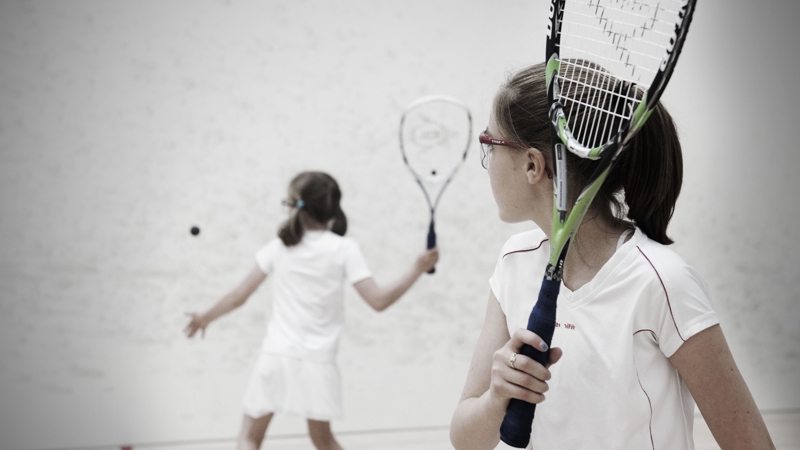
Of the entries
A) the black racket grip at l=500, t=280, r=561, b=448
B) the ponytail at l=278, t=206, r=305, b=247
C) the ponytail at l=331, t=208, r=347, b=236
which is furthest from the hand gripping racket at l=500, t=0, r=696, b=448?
the ponytail at l=331, t=208, r=347, b=236

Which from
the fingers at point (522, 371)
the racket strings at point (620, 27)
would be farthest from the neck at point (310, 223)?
the fingers at point (522, 371)

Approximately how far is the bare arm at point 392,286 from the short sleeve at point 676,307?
1.91 m

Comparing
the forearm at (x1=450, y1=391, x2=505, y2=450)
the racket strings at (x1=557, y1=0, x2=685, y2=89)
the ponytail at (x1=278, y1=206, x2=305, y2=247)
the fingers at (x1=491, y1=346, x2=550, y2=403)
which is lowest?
the ponytail at (x1=278, y1=206, x2=305, y2=247)

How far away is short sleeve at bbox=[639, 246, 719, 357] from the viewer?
80cm

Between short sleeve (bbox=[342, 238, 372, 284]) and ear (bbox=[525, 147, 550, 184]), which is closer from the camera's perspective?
ear (bbox=[525, 147, 550, 184])

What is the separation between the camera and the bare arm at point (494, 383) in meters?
0.79

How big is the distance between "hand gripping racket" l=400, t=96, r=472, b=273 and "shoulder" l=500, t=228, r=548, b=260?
2720mm

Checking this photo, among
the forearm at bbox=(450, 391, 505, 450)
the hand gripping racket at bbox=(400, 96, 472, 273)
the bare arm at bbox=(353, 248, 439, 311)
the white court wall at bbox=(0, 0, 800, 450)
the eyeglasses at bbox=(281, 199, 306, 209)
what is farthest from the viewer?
the hand gripping racket at bbox=(400, 96, 472, 273)

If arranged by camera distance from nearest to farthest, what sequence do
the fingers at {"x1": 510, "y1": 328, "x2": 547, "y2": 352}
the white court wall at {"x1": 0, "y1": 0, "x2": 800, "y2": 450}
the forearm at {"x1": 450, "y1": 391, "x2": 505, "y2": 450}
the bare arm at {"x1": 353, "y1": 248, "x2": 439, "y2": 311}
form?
the fingers at {"x1": 510, "y1": 328, "x2": 547, "y2": 352} < the forearm at {"x1": 450, "y1": 391, "x2": 505, "y2": 450} < the bare arm at {"x1": 353, "y1": 248, "x2": 439, "y2": 311} < the white court wall at {"x1": 0, "y1": 0, "x2": 800, "y2": 450}

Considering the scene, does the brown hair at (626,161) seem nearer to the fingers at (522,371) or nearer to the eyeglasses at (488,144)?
the eyeglasses at (488,144)

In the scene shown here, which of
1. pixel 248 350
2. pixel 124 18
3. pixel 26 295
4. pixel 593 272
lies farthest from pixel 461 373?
pixel 593 272

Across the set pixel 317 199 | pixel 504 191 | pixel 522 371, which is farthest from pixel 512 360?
pixel 317 199

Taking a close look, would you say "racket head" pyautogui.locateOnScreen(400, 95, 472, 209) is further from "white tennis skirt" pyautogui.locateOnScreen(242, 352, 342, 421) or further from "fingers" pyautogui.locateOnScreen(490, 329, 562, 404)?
"fingers" pyautogui.locateOnScreen(490, 329, 562, 404)

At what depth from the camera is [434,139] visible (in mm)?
3803
